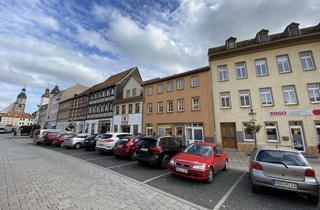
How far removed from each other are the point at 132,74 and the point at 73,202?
100 ft

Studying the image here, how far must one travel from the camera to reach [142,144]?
8805mm

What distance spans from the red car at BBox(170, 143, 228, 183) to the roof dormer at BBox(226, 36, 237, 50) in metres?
14.6

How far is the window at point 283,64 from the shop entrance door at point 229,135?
679 centimetres

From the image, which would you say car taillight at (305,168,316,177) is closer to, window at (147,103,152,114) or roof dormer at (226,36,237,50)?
roof dormer at (226,36,237,50)

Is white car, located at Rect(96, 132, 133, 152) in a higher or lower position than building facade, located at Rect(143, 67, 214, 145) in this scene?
lower

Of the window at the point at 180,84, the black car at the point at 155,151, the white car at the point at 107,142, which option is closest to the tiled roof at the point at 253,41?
the window at the point at 180,84

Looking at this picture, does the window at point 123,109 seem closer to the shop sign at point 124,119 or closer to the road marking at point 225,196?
the shop sign at point 124,119

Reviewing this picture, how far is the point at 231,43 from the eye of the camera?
60.1 ft

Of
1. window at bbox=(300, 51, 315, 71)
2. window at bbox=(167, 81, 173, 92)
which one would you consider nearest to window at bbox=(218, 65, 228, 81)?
window at bbox=(167, 81, 173, 92)

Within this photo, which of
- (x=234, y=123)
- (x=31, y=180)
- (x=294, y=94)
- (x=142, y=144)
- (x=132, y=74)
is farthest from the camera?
(x=132, y=74)

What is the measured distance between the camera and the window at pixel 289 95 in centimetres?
1450

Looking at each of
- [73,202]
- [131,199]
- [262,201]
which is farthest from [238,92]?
[73,202]

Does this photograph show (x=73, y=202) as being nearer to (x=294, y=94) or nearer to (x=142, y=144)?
(x=142, y=144)

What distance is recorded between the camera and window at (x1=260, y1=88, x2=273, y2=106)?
15334 mm
